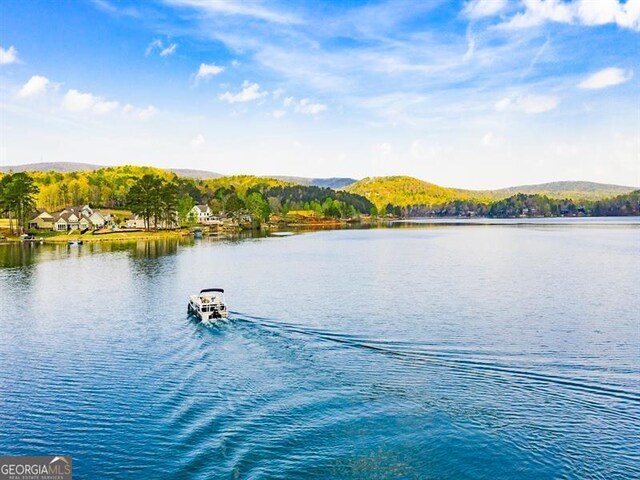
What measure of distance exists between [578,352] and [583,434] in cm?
1267

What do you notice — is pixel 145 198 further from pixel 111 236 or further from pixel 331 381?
pixel 331 381

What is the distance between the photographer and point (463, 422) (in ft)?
76.5

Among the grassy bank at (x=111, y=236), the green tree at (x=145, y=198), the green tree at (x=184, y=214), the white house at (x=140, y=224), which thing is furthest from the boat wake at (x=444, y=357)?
the green tree at (x=184, y=214)

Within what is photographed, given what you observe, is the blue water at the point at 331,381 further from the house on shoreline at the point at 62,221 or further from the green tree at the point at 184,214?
the green tree at the point at 184,214

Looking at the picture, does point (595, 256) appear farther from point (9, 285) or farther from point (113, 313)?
point (9, 285)

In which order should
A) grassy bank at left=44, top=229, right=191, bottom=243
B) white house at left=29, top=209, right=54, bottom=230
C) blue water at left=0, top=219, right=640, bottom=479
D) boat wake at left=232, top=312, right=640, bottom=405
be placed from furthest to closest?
white house at left=29, top=209, right=54, bottom=230 < grassy bank at left=44, top=229, right=191, bottom=243 < boat wake at left=232, top=312, right=640, bottom=405 < blue water at left=0, top=219, right=640, bottom=479

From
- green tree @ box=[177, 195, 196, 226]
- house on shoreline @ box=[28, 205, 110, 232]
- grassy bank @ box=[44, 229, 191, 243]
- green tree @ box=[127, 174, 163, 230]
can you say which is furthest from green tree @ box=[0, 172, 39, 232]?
green tree @ box=[177, 195, 196, 226]

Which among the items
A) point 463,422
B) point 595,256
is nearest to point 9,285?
point 463,422

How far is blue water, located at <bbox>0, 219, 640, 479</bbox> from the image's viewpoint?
67.3 ft

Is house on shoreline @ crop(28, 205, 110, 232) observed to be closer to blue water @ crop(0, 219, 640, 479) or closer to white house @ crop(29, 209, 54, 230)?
white house @ crop(29, 209, 54, 230)

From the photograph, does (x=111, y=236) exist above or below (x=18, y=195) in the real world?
below

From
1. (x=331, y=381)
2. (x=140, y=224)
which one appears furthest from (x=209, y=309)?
(x=140, y=224)

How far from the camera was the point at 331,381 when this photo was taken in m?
28.7

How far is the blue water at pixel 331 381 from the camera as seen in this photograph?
67.3ft
